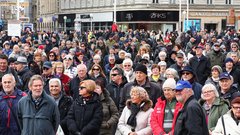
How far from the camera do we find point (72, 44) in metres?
24.8

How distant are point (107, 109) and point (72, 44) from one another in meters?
14.4

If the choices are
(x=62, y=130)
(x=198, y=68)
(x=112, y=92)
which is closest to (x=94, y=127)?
(x=62, y=130)

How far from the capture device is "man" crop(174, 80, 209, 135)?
800cm

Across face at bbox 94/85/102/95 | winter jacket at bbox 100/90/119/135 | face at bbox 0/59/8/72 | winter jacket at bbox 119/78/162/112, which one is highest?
face at bbox 0/59/8/72

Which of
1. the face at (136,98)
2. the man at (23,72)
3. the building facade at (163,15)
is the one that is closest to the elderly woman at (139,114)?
the face at (136,98)

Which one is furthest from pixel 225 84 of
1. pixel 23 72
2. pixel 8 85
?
pixel 23 72

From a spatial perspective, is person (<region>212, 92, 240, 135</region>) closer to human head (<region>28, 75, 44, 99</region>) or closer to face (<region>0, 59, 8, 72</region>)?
human head (<region>28, 75, 44, 99</region>)

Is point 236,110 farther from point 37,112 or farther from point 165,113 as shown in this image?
point 37,112

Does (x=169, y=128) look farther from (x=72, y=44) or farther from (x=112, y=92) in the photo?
(x=72, y=44)

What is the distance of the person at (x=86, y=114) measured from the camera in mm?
9742

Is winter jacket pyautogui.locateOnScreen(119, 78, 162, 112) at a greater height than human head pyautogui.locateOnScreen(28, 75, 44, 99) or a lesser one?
lesser

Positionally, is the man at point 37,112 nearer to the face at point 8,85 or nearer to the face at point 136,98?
the face at point 8,85

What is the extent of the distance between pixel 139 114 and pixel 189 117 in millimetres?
1859

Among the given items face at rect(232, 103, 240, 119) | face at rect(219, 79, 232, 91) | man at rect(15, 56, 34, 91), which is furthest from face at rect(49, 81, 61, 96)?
face at rect(232, 103, 240, 119)
